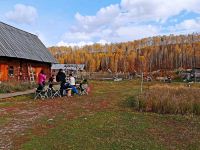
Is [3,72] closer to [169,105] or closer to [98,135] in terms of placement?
[169,105]

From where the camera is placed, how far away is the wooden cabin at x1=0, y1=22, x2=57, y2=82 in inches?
1110

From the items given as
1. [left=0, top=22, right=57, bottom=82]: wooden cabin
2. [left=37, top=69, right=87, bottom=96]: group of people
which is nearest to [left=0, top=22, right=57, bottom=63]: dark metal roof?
[left=0, top=22, right=57, bottom=82]: wooden cabin

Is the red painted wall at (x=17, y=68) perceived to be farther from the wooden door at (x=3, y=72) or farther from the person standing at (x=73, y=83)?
the person standing at (x=73, y=83)

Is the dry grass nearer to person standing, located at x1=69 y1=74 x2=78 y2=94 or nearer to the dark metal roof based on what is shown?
person standing, located at x1=69 y1=74 x2=78 y2=94

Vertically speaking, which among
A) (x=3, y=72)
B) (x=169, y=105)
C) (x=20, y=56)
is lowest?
(x=169, y=105)

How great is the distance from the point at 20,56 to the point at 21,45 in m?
3.55

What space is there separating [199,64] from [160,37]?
57.5 metres

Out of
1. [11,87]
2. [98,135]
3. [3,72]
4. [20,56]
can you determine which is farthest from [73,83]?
[98,135]

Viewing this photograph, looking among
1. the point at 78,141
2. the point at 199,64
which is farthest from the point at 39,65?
the point at 199,64

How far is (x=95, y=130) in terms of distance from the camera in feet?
A: 31.1

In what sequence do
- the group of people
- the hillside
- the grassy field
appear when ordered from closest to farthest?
the grassy field, the group of people, the hillside

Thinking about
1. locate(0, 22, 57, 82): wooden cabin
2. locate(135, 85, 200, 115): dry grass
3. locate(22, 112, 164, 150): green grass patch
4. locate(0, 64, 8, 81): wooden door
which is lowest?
locate(22, 112, 164, 150): green grass patch

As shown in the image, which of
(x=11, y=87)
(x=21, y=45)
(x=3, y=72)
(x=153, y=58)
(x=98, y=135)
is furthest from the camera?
(x=153, y=58)

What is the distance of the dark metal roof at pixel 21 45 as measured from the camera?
28547 millimetres
